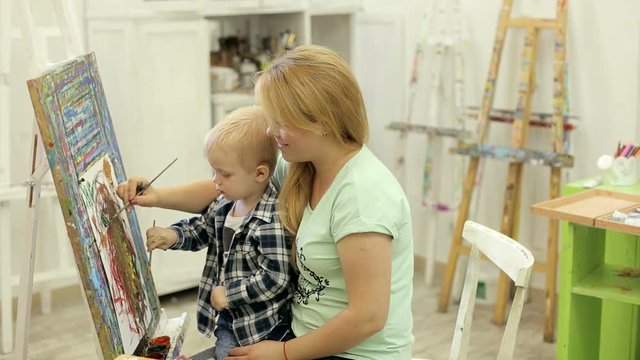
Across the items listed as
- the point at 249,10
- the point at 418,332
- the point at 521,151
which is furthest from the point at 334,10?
the point at 418,332

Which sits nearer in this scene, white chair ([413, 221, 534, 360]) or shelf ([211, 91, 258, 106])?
white chair ([413, 221, 534, 360])

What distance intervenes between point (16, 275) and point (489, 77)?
2.07m

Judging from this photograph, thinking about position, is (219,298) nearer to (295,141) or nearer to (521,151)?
(295,141)

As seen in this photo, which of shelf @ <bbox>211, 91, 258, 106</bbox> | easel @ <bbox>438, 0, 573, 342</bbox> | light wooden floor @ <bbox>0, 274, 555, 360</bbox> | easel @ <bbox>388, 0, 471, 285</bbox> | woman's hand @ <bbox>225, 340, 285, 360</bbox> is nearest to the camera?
woman's hand @ <bbox>225, 340, 285, 360</bbox>

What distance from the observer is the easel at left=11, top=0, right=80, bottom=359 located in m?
2.02

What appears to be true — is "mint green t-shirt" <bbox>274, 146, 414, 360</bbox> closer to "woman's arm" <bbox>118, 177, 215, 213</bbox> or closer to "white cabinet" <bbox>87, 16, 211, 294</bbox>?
"woman's arm" <bbox>118, 177, 215, 213</bbox>

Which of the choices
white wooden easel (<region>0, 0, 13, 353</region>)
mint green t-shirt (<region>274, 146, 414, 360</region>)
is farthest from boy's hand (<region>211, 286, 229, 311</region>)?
white wooden easel (<region>0, 0, 13, 353</region>)

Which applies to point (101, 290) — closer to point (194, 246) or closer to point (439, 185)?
point (194, 246)

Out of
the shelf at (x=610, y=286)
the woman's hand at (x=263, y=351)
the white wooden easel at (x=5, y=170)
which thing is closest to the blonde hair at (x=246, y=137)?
the woman's hand at (x=263, y=351)

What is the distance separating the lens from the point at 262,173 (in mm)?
1863

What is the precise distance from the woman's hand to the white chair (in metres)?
0.37

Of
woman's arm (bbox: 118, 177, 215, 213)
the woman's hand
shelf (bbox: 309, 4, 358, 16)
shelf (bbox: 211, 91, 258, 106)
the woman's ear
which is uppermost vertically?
shelf (bbox: 309, 4, 358, 16)

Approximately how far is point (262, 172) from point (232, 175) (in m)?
0.06

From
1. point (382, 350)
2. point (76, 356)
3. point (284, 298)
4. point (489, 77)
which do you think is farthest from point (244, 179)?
point (489, 77)
